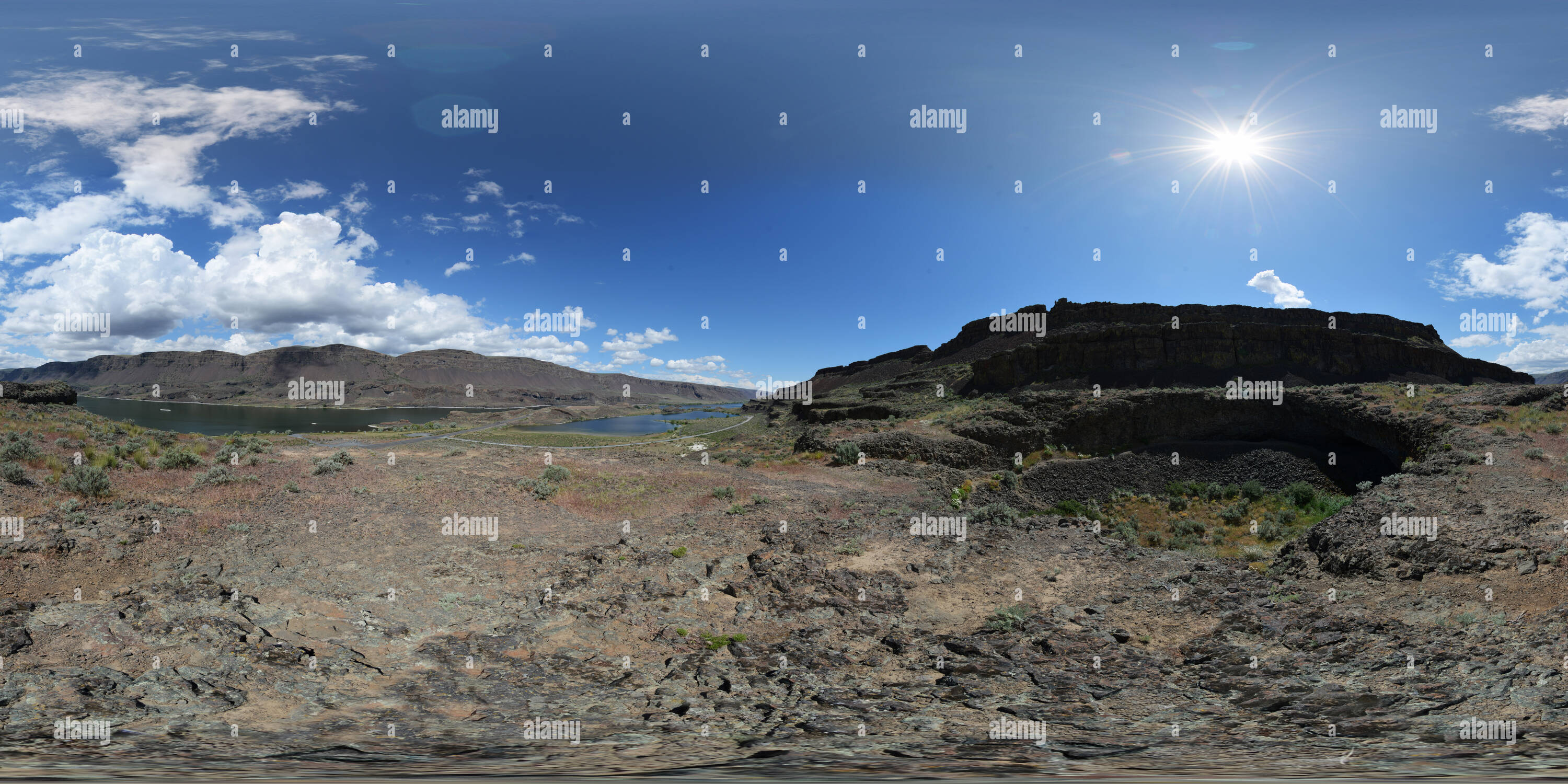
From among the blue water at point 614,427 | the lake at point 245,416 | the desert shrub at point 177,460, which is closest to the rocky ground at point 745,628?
the desert shrub at point 177,460

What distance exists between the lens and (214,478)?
13711 mm

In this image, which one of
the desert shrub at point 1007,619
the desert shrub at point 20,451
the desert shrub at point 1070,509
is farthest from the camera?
the desert shrub at point 1070,509

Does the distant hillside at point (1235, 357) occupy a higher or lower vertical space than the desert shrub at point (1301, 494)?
higher

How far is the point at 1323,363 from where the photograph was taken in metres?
47.4

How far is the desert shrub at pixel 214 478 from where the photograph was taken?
1349cm

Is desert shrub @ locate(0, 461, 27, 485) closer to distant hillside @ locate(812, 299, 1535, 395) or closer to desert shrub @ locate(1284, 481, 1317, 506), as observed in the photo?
desert shrub @ locate(1284, 481, 1317, 506)

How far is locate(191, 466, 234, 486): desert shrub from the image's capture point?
13.5m

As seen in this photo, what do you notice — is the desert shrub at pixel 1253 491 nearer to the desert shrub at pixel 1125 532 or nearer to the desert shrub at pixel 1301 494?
the desert shrub at pixel 1301 494

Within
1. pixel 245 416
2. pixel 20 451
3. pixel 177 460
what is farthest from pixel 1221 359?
pixel 245 416

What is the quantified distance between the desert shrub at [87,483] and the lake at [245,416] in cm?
6333

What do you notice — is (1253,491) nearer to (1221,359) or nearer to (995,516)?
(995,516)

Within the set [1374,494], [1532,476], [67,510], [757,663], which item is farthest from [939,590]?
[67,510]

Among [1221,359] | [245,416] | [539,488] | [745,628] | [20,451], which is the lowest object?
[745,628]

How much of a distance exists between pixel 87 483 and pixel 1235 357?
61087 millimetres
